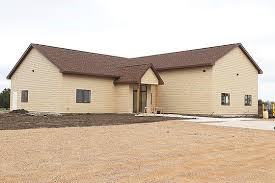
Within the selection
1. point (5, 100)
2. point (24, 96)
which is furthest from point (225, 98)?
point (5, 100)

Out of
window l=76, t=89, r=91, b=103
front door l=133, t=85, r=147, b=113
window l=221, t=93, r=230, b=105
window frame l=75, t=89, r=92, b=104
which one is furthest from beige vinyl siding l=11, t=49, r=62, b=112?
window l=221, t=93, r=230, b=105

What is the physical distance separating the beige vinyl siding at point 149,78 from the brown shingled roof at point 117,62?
0.98 feet

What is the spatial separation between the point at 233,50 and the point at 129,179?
27.2 meters

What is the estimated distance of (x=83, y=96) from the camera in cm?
3020

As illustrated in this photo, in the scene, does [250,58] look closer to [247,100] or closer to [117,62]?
[247,100]

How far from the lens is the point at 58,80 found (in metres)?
29.1

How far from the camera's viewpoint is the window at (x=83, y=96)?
29.9 m

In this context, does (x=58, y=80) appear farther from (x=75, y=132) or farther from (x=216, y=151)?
(x=216, y=151)

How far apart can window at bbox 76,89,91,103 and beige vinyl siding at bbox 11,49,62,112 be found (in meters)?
1.57

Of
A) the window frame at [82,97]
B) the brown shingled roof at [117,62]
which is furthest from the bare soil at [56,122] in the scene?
the brown shingled roof at [117,62]

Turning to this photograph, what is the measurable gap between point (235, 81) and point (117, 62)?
10792 mm

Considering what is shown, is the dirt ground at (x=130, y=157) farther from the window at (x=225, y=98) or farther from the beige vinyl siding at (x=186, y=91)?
the window at (x=225, y=98)

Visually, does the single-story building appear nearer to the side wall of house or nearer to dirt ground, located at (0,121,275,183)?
the side wall of house

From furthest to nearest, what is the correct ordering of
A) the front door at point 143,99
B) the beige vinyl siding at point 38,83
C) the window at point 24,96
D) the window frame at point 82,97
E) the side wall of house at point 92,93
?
the front door at point 143,99 < the window at point 24,96 < the window frame at point 82,97 < the beige vinyl siding at point 38,83 < the side wall of house at point 92,93
